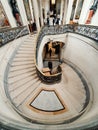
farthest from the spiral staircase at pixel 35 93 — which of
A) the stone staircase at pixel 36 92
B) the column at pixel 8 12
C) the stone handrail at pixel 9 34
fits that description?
the column at pixel 8 12

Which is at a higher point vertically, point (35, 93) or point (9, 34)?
point (9, 34)

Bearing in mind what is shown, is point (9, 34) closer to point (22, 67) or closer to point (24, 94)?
point (22, 67)

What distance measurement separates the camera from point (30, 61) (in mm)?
6980

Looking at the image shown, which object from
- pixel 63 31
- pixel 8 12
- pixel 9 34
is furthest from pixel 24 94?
pixel 63 31

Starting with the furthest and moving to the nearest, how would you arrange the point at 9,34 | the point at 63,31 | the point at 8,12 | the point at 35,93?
1. the point at 63,31
2. the point at 8,12
3. the point at 9,34
4. the point at 35,93

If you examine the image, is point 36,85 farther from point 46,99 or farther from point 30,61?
point 30,61

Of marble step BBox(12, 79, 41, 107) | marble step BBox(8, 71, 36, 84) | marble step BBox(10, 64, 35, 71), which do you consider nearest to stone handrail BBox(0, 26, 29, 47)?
marble step BBox(10, 64, 35, 71)

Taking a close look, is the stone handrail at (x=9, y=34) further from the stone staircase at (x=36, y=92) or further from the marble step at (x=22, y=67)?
the marble step at (x=22, y=67)

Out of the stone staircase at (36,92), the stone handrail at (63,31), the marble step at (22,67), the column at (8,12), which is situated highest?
the column at (8,12)

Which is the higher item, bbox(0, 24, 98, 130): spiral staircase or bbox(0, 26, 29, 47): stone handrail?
bbox(0, 26, 29, 47): stone handrail

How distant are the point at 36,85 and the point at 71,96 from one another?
1.96m

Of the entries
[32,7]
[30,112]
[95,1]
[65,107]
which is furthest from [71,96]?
[32,7]

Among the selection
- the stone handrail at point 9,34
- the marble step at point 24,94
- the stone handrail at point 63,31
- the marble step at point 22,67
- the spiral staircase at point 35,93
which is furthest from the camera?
the stone handrail at point 63,31

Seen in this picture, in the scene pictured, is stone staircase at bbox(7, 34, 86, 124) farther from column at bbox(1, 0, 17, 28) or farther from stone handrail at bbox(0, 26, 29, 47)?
column at bbox(1, 0, 17, 28)
